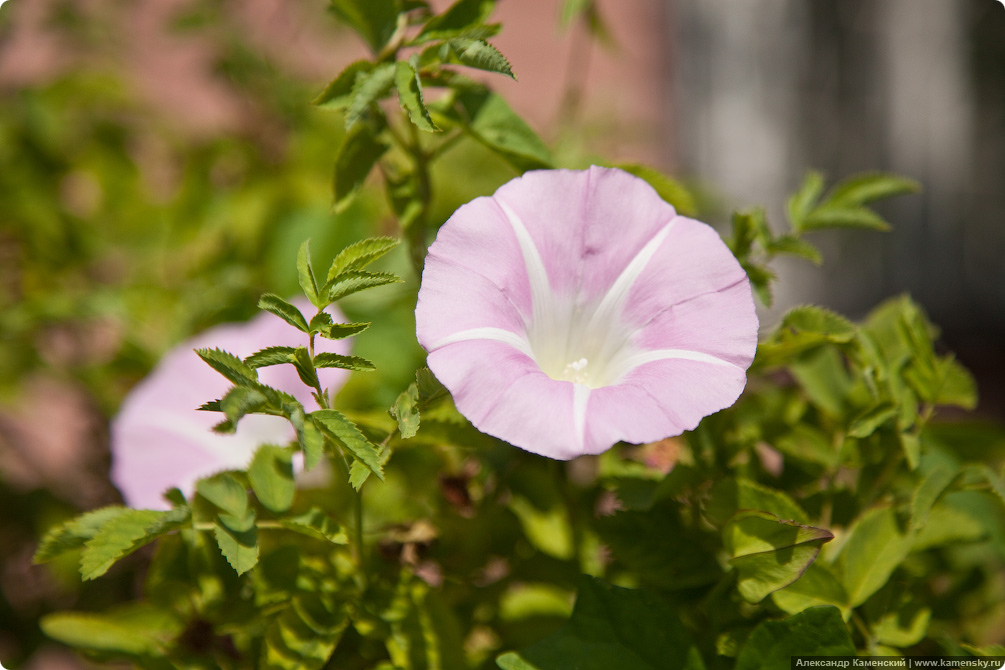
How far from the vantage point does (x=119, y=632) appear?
0.73m

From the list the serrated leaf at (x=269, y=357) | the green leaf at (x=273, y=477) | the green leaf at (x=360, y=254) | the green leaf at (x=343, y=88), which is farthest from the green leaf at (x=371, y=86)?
the green leaf at (x=273, y=477)

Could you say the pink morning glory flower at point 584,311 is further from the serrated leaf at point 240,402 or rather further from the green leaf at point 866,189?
the green leaf at point 866,189

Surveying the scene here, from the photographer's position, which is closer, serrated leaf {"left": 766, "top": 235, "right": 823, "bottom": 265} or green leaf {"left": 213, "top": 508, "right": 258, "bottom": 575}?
green leaf {"left": 213, "top": 508, "right": 258, "bottom": 575}

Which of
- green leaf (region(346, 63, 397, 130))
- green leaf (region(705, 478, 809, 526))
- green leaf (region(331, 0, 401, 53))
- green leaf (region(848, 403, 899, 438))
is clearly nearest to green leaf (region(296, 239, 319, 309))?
green leaf (region(346, 63, 397, 130))

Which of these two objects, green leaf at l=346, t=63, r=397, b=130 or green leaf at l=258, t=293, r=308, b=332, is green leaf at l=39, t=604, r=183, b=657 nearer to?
green leaf at l=258, t=293, r=308, b=332

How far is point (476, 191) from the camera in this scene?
1.17 metres

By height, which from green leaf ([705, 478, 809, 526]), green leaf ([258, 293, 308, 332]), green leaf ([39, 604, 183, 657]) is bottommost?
green leaf ([39, 604, 183, 657])

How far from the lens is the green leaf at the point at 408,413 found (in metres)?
0.59

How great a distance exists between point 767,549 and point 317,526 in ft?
1.29

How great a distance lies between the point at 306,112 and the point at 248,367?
3.11 feet

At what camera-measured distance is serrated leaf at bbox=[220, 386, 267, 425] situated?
0.56 meters

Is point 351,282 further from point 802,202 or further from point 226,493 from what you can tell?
point 802,202

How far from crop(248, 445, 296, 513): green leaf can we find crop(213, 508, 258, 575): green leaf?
0.12 feet

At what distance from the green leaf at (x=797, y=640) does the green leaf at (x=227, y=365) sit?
1.53 feet
